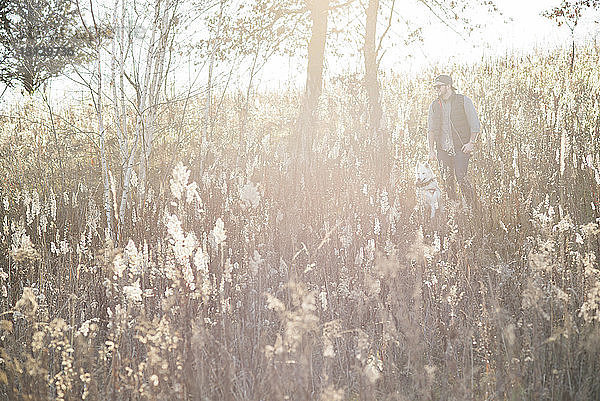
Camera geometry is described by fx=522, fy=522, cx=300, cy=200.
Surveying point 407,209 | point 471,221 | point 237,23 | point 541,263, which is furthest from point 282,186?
point 237,23

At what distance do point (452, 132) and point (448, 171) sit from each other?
0.43 meters

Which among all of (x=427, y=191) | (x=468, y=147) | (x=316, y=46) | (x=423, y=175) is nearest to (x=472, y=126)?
(x=468, y=147)

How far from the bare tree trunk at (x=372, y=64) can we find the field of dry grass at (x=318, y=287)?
3.86 feet

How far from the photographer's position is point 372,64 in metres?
8.19

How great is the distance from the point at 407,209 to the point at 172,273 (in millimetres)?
3310

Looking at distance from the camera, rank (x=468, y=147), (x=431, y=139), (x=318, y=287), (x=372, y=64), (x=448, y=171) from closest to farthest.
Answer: (x=318, y=287) → (x=468, y=147) → (x=448, y=171) → (x=431, y=139) → (x=372, y=64)

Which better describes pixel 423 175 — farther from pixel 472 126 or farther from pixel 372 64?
pixel 372 64

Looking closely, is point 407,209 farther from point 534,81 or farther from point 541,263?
point 534,81

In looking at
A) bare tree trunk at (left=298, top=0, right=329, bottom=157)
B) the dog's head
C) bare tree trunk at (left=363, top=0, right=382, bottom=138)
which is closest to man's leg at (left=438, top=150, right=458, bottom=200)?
the dog's head

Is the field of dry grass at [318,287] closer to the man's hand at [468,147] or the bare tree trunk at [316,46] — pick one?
the man's hand at [468,147]

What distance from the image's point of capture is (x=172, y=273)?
7.15 ft

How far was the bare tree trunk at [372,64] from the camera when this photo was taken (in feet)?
23.7

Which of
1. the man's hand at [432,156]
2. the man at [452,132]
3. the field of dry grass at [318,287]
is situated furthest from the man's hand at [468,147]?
the man's hand at [432,156]

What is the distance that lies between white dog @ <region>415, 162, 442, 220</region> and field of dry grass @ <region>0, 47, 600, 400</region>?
38 centimetres
